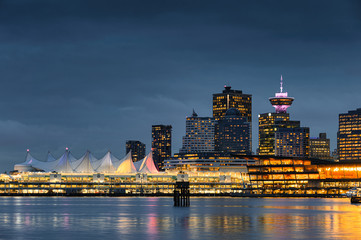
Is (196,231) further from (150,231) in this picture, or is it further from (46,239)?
(46,239)

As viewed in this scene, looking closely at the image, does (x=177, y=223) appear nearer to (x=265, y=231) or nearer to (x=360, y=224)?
(x=265, y=231)

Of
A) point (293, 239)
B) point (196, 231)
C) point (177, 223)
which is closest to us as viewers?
point (293, 239)

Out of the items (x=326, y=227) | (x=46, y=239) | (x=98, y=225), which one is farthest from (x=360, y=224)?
(x=46, y=239)

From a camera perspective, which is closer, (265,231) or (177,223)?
(265,231)

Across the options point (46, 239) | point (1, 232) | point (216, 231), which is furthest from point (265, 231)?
point (1, 232)

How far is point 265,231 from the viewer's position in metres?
69.0

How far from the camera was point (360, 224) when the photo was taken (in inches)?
3031

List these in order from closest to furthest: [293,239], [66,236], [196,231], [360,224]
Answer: [293,239], [66,236], [196,231], [360,224]

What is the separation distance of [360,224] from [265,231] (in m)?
14.4

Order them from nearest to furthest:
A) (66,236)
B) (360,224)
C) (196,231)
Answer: (66,236), (196,231), (360,224)

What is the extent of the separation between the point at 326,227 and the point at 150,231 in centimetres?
1953

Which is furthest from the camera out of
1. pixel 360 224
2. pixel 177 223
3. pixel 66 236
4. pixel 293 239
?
pixel 177 223

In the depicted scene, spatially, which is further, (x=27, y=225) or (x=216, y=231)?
(x=27, y=225)

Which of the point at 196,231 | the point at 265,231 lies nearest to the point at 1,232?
the point at 196,231
